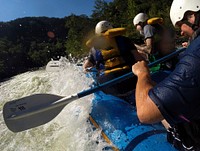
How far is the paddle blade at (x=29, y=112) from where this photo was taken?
8.97ft

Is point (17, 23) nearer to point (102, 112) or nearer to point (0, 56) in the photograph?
point (0, 56)

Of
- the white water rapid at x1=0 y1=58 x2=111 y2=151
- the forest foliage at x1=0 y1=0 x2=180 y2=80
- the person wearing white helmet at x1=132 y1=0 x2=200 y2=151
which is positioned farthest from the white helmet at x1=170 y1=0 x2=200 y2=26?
the forest foliage at x1=0 y1=0 x2=180 y2=80

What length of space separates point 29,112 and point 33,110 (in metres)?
0.05

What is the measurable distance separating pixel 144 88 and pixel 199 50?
360 millimetres

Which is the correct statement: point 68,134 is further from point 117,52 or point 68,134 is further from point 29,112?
point 117,52

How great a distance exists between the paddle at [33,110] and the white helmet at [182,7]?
120 centimetres

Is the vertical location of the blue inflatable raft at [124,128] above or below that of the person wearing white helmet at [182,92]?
below

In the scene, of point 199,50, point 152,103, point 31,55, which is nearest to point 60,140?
point 152,103

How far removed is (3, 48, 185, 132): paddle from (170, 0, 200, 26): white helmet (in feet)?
3.95

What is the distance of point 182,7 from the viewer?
5.17 feet

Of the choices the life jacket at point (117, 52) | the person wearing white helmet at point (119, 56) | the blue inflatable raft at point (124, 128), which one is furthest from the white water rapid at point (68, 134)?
the life jacket at point (117, 52)

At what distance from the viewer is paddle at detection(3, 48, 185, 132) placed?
8.96ft

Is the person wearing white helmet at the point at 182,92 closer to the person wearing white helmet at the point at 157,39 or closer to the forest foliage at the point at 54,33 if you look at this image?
the person wearing white helmet at the point at 157,39

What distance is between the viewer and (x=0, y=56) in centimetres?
6012
